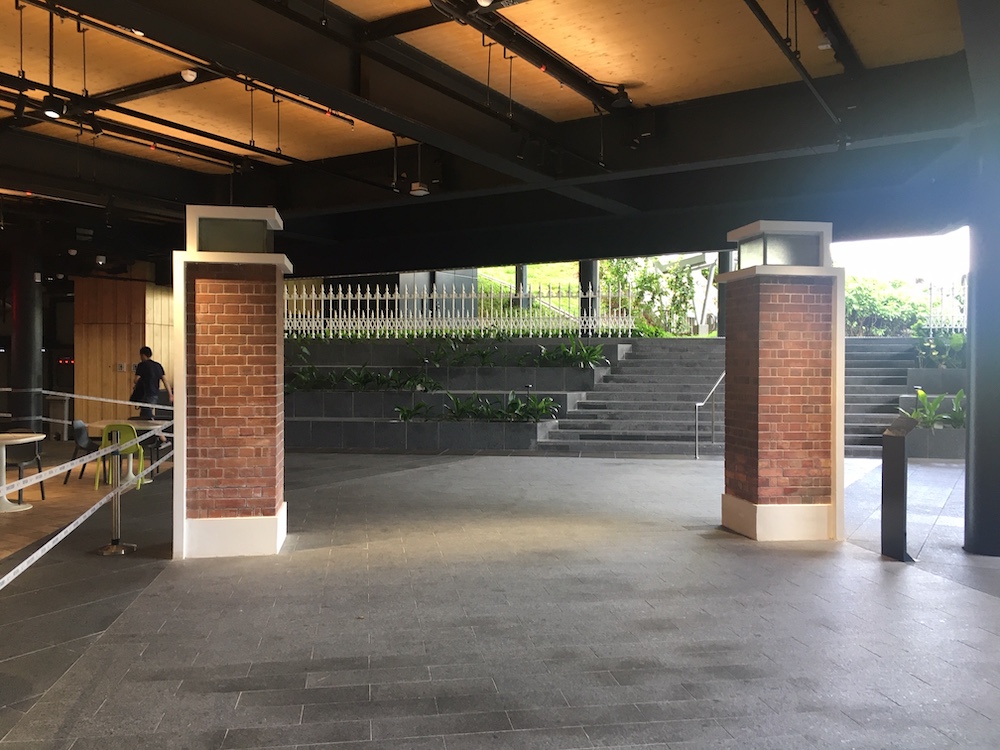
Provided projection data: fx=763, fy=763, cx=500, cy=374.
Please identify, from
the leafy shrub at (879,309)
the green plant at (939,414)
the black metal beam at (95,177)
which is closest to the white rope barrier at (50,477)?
the black metal beam at (95,177)

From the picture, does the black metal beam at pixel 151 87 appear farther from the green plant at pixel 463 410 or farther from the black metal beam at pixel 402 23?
the green plant at pixel 463 410

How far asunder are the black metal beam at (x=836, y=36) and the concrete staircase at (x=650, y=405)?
6.49 metres

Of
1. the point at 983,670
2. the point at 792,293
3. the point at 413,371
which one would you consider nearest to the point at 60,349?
the point at 413,371

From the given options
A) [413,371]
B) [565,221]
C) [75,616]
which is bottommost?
[75,616]

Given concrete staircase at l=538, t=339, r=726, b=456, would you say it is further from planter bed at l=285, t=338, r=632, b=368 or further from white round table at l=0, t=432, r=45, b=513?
white round table at l=0, t=432, r=45, b=513

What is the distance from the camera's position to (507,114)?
7.22 m

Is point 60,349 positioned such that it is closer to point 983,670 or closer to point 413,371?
point 413,371

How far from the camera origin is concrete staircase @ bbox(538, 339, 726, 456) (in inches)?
480

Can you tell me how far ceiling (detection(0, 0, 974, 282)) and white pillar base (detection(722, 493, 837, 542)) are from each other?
323cm

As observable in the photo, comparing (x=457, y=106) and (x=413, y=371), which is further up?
(x=457, y=106)

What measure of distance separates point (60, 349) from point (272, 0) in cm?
1654

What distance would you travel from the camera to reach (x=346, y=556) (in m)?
5.80

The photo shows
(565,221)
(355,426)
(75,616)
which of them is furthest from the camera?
(355,426)

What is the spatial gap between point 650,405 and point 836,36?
8.16 metres
